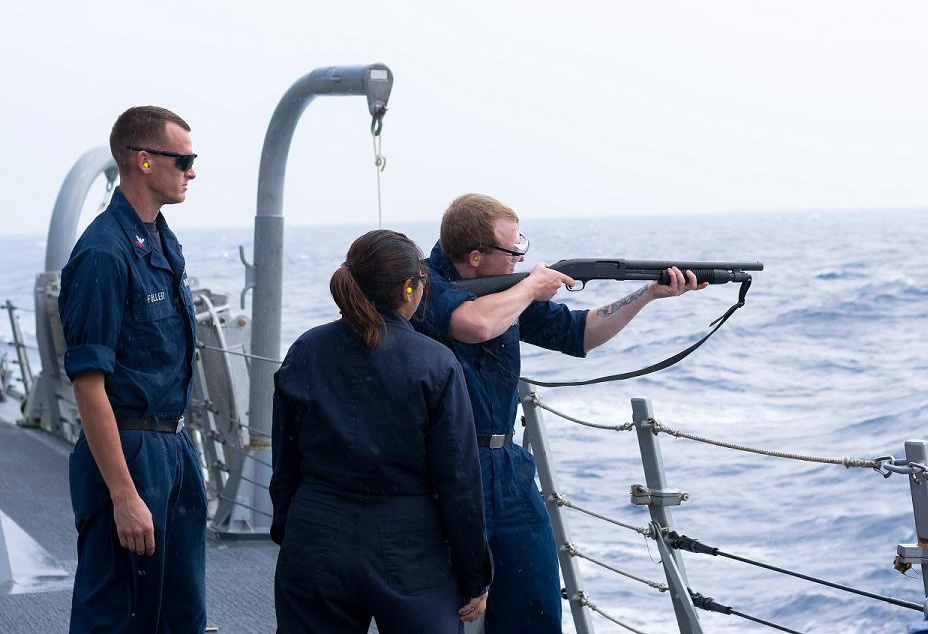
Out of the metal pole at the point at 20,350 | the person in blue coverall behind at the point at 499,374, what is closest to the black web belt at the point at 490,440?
the person in blue coverall behind at the point at 499,374

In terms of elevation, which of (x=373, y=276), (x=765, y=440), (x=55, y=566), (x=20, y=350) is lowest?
(x=765, y=440)

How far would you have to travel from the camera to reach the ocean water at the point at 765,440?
13172 mm

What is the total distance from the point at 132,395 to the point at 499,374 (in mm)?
889

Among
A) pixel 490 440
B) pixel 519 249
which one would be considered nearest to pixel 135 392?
pixel 490 440

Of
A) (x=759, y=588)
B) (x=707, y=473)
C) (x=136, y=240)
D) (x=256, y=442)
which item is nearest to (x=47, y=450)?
(x=256, y=442)

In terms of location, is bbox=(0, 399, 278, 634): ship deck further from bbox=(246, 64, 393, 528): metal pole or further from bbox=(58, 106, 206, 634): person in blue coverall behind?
bbox=(58, 106, 206, 634): person in blue coverall behind

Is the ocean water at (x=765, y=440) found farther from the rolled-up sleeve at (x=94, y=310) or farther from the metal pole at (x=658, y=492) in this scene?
the rolled-up sleeve at (x=94, y=310)

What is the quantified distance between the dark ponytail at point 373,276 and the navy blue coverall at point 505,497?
47cm

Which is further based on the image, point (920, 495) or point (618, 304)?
point (618, 304)

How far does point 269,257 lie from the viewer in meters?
5.99

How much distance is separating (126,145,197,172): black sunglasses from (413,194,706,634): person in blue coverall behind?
649mm

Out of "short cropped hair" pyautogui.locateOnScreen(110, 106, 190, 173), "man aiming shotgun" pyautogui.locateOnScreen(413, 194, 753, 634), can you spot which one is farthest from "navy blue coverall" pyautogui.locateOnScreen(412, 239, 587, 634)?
"short cropped hair" pyautogui.locateOnScreen(110, 106, 190, 173)

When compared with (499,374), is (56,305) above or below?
below

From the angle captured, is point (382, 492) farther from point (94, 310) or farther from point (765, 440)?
point (765, 440)
